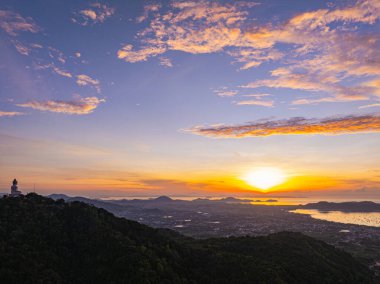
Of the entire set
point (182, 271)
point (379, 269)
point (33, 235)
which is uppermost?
point (33, 235)

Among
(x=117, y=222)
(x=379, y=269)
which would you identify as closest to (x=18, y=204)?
(x=117, y=222)

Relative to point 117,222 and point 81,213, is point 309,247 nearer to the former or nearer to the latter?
point 117,222

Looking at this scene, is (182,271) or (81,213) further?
(81,213)

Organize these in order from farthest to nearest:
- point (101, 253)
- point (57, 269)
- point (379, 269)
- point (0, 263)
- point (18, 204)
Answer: point (379, 269)
point (18, 204)
point (101, 253)
point (57, 269)
point (0, 263)

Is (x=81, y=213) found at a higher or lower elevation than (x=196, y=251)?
higher

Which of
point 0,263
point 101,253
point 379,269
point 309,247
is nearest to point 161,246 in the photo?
point 101,253

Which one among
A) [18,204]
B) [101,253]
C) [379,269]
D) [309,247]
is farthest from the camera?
[379,269]

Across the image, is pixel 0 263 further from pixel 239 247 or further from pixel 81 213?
pixel 239 247
